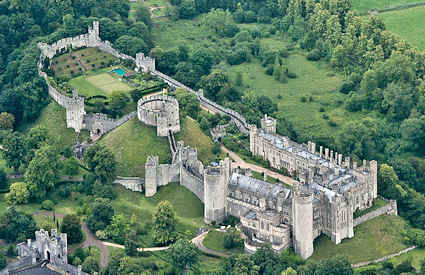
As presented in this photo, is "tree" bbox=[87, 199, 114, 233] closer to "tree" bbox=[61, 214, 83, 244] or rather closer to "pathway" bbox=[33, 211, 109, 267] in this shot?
"pathway" bbox=[33, 211, 109, 267]

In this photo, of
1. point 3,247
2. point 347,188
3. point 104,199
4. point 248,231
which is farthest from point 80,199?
point 347,188

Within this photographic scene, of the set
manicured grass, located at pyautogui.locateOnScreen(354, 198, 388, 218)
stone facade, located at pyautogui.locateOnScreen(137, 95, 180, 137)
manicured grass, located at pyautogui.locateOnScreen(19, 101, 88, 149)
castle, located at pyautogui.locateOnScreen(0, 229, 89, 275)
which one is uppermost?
stone facade, located at pyautogui.locateOnScreen(137, 95, 180, 137)

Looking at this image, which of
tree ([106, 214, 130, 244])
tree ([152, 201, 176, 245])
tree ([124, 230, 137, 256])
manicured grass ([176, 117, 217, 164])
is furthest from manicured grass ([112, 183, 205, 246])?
manicured grass ([176, 117, 217, 164])

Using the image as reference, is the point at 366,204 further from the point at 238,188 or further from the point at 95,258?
the point at 95,258

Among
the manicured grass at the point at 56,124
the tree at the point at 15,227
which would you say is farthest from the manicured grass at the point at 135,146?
the tree at the point at 15,227

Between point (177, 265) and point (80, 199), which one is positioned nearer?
point (177, 265)

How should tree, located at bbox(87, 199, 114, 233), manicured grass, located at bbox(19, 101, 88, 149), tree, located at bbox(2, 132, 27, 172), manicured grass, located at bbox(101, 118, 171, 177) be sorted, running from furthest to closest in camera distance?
manicured grass, located at bbox(19, 101, 88, 149) → tree, located at bbox(2, 132, 27, 172) → manicured grass, located at bbox(101, 118, 171, 177) → tree, located at bbox(87, 199, 114, 233)

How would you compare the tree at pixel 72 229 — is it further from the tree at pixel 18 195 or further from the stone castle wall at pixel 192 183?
the stone castle wall at pixel 192 183
